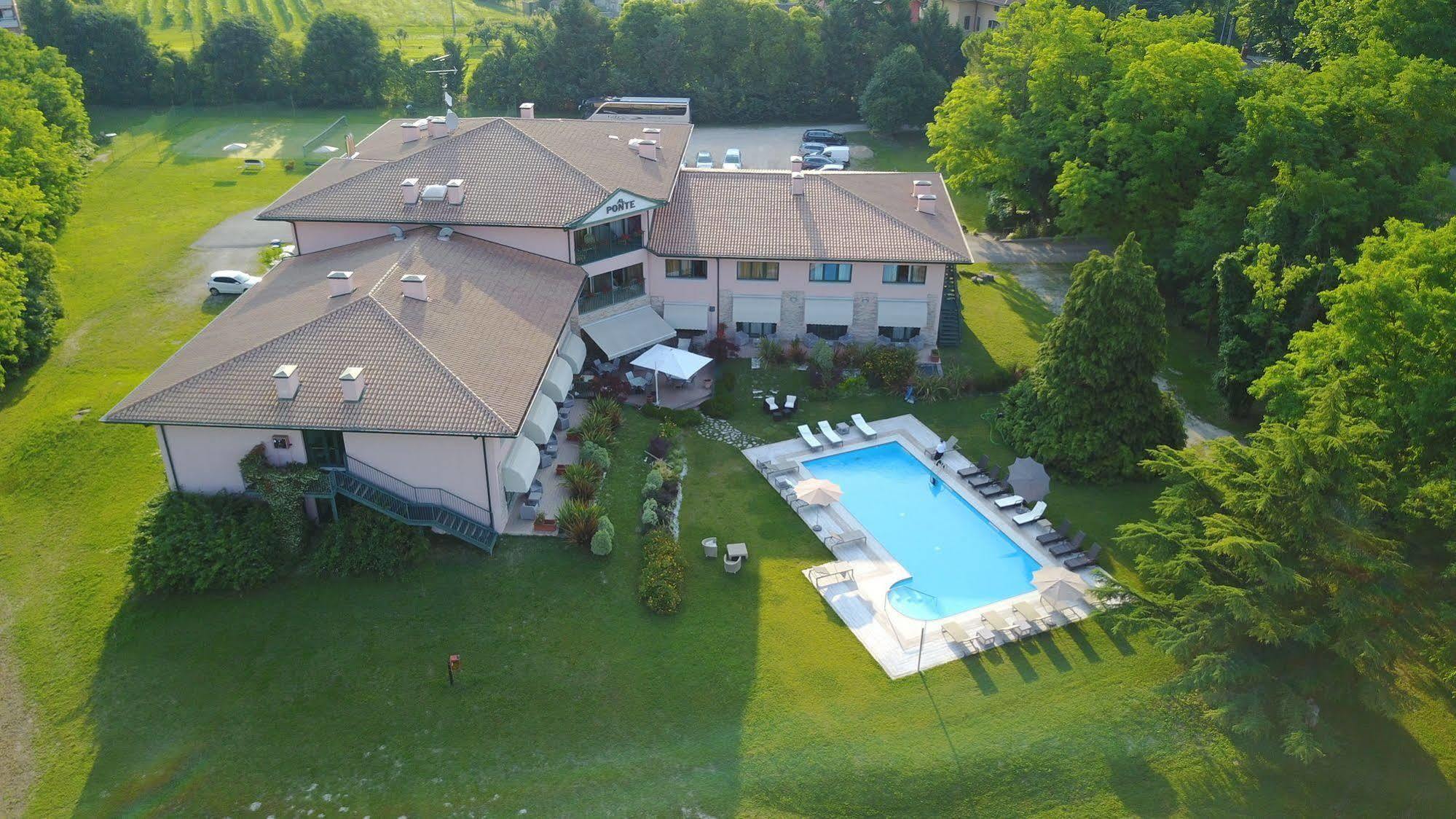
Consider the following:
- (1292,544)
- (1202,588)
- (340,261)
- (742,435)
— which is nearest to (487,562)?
(742,435)

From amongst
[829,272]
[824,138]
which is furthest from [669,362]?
[824,138]

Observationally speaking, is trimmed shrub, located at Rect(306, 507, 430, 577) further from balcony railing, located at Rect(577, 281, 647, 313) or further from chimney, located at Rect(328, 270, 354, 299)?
balcony railing, located at Rect(577, 281, 647, 313)

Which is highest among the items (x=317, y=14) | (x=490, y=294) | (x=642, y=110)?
(x=317, y=14)

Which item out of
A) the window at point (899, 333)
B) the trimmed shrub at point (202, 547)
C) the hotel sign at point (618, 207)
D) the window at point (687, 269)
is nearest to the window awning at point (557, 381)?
the hotel sign at point (618, 207)

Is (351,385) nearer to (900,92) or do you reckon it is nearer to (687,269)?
(687,269)

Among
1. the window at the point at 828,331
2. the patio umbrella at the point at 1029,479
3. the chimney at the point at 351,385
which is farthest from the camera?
the window at the point at 828,331

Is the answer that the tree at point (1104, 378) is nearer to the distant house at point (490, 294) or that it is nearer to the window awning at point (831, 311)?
the distant house at point (490, 294)
